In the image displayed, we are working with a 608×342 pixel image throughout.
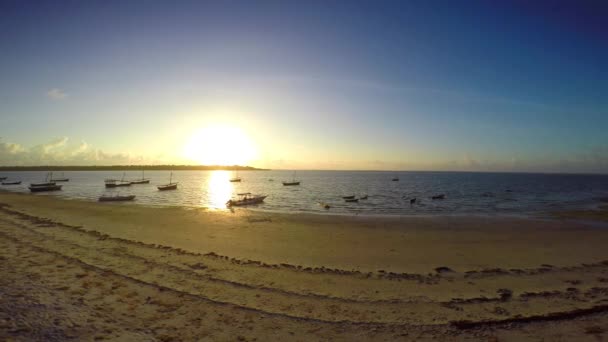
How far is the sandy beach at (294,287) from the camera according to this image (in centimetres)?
741

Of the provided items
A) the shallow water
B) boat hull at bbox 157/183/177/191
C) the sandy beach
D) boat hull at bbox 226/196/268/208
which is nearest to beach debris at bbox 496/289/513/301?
the sandy beach

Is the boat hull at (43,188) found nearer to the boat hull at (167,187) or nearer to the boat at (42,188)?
the boat at (42,188)

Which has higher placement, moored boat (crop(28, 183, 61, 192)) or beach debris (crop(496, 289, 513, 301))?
beach debris (crop(496, 289, 513, 301))

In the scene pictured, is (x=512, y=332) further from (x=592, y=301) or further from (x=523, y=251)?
(x=523, y=251)

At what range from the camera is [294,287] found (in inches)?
416

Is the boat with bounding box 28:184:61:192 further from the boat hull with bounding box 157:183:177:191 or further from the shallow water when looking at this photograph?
the boat hull with bounding box 157:183:177:191

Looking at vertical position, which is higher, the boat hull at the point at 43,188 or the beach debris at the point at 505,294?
the beach debris at the point at 505,294

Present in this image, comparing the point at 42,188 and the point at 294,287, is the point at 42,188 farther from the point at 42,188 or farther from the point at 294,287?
the point at 294,287

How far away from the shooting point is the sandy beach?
7.41 m

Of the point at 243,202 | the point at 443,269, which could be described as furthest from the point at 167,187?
the point at 443,269

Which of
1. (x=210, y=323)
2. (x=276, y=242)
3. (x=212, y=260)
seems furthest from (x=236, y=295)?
(x=276, y=242)

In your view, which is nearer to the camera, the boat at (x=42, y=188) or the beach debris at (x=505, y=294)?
the beach debris at (x=505, y=294)

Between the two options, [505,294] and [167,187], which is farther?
[167,187]

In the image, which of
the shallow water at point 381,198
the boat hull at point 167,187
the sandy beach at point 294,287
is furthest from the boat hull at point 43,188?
the sandy beach at point 294,287
